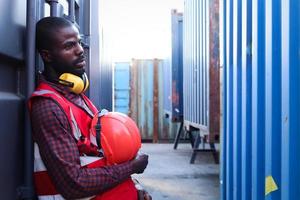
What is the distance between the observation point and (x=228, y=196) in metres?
3.13

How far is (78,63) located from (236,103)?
137 centimetres

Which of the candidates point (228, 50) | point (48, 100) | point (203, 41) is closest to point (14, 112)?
point (48, 100)

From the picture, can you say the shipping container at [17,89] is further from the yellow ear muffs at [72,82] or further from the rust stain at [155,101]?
the rust stain at [155,101]

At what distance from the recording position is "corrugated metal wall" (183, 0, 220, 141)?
261 inches

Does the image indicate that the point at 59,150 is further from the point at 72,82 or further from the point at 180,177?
the point at 180,177

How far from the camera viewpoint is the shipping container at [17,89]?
56.3 inches

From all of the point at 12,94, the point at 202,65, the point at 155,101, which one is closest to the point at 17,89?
the point at 12,94

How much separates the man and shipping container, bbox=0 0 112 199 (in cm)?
5

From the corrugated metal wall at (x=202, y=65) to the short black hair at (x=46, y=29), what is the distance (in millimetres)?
5036

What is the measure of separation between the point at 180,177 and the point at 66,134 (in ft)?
19.4

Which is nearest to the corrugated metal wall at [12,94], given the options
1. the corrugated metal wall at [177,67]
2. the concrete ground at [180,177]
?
the concrete ground at [180,177]

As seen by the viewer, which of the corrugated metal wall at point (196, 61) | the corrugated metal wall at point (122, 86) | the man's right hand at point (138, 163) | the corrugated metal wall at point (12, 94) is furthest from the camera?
the corrugated metal wall at point (122, 86)

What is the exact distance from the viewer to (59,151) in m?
1.61

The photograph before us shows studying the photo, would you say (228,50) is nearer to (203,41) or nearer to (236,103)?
(236,103)
